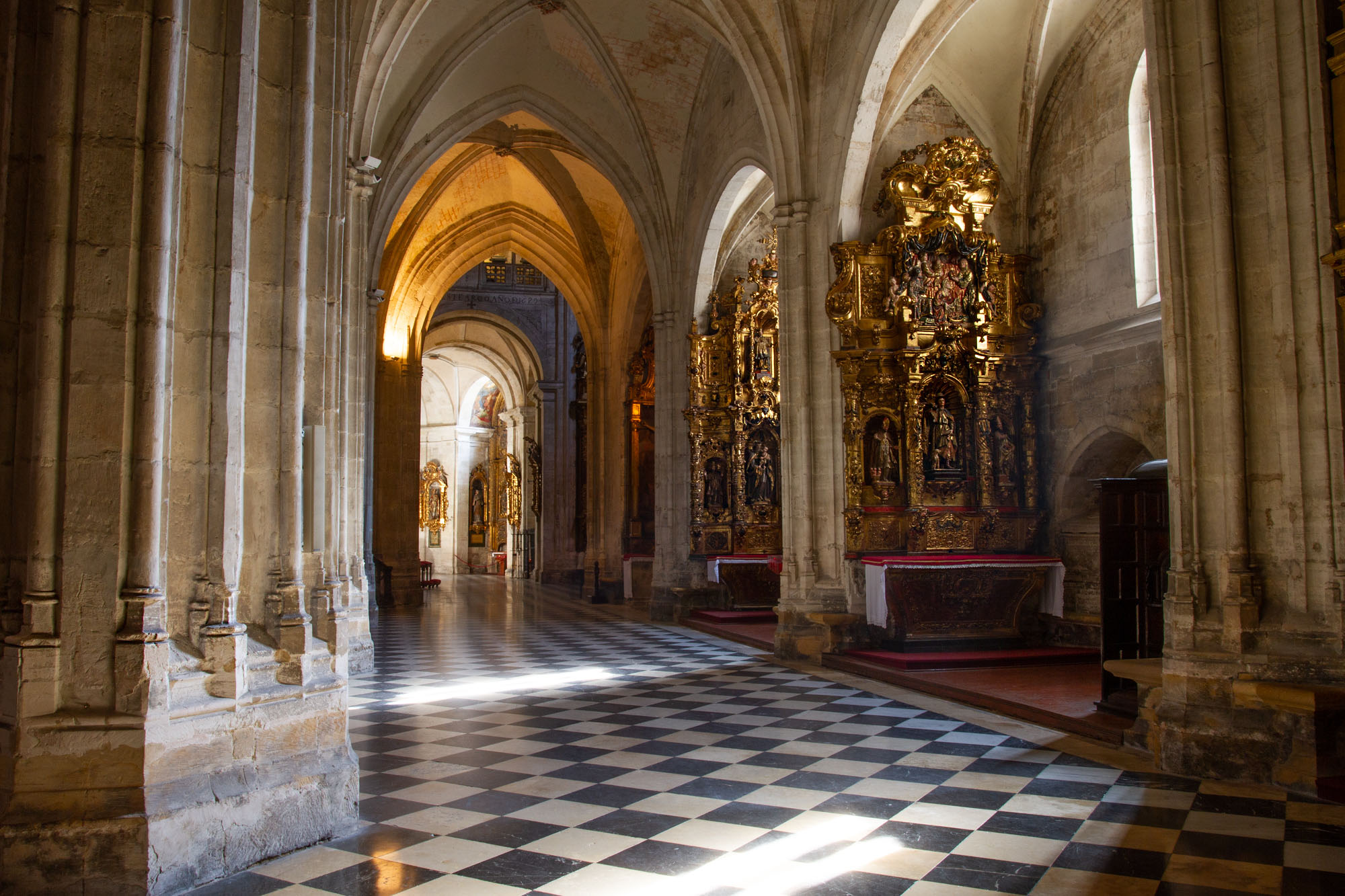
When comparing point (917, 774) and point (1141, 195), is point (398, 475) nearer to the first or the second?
point (1141, 195)

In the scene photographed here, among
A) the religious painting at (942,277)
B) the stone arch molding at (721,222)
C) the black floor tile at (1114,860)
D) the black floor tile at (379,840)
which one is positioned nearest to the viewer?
the black floor tile at (1114,860)

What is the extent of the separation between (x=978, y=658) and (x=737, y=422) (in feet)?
23.1

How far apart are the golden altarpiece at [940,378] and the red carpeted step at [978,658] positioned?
0.59 m

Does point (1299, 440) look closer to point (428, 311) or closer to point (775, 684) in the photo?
point (775, 684)

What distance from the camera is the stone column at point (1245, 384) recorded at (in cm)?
547

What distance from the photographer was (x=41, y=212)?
12.8 ft

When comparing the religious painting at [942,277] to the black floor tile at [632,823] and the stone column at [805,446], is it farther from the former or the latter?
the black floor tile at [632,823]

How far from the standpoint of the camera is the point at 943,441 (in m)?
11.6

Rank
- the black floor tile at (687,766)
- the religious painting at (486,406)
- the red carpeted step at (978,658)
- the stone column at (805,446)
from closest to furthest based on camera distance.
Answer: the black floor tile at (687,766) → the red carpeted step at (978,658) → the stone column at (805,446) → the religious painting at (486,406)

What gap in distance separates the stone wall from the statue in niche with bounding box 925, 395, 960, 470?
1.10 m

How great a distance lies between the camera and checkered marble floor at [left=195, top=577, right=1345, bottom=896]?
3896 millimetres

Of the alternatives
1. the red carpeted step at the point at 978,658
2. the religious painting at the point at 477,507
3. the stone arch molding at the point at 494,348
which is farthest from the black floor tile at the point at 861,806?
the religious painting at the point at 477,507

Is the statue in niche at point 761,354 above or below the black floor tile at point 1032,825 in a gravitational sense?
above

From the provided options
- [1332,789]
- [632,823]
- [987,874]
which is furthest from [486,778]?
[1332,789]
